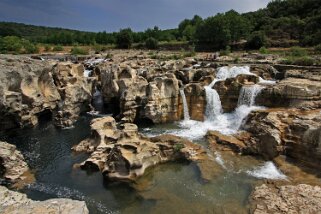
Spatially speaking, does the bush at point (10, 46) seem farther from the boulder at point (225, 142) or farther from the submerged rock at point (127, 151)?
the boulder at point (225, 142)

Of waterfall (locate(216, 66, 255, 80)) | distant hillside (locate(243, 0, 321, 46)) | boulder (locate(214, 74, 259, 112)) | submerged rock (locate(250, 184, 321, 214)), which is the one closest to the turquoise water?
submerged rock (locate(250, 184, 321, 214))

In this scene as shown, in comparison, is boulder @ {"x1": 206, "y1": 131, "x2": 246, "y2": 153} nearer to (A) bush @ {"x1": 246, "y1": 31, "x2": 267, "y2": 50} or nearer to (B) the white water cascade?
(B) the white water cascade

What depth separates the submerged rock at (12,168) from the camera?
1764 centimetres

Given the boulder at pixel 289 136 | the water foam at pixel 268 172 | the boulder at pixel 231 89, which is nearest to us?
the water foam at pixel 268 172

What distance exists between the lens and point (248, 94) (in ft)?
87.6

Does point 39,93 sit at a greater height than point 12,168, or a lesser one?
greater

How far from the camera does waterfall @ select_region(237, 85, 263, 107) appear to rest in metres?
26.4

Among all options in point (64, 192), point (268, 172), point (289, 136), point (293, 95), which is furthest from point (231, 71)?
point (64, 192)

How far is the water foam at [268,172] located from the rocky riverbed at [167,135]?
62mm

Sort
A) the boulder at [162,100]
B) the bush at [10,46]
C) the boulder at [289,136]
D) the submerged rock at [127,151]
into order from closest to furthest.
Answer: the submerged rock at [127,151]
the boulder at [289,136]
the boulder at [162,100]
the bush at [10,46]

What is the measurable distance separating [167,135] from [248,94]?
8.80m

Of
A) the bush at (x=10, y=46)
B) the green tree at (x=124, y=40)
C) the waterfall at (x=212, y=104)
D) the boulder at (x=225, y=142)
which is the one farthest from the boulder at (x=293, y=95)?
the bush at (x=10, y=46)

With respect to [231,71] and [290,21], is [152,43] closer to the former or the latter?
[290,21]

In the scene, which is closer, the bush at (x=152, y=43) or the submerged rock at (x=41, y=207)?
the submerged rock at (x=41, y=207)
